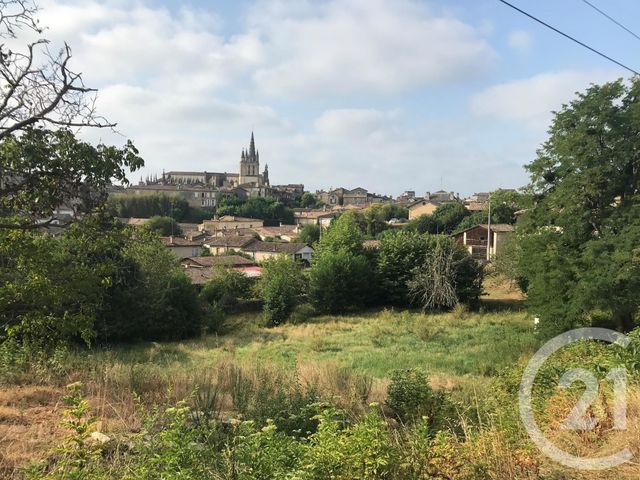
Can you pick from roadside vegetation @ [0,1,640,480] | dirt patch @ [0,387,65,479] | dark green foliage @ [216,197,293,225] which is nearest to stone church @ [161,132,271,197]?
dark green foliage @ [216,197,293,225]

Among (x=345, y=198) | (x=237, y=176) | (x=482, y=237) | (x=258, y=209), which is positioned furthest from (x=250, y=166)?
(x=482, y=237)

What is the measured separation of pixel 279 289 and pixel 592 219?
800 inches

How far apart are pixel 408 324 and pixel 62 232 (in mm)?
23465

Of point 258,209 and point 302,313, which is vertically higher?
point 258,209

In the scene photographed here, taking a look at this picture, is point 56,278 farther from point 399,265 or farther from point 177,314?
point 399,265

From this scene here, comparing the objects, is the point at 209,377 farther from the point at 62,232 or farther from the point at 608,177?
the point at 608,177

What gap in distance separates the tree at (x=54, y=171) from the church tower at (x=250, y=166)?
164026 millimetres

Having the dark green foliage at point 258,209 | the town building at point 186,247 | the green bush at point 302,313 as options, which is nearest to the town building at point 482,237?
the green bush at point 302,313

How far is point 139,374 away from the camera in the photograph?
7789 mm

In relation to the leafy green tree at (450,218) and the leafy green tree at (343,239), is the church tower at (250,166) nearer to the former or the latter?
the leafy green tree at (450,218)

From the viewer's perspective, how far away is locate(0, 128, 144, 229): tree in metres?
6.89

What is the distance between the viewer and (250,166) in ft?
574

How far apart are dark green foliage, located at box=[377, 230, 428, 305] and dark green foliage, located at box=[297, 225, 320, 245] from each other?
124 feet

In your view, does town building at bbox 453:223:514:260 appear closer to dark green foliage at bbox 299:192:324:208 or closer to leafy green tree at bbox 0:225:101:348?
leafy green tree at bbox 0:225:101:348
